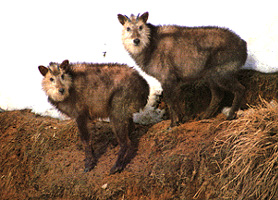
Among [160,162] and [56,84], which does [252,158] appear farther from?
[56,84]

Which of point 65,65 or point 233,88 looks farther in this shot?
point 233,88

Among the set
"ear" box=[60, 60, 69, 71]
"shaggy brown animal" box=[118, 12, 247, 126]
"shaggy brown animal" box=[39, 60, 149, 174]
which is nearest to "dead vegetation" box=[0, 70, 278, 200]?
"shaggy brown animal" box=[39, 60, 149, 174]

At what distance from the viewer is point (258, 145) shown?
16.5 feet

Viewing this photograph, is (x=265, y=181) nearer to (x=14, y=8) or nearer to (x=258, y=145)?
(x=258, y=145)

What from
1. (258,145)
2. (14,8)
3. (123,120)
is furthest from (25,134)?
(258,145)

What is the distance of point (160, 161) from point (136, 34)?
198 cm

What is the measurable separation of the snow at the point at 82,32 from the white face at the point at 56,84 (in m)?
1.67

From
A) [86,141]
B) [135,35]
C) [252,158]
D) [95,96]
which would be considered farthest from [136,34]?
[252,158]

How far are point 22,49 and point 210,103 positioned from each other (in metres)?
4.40

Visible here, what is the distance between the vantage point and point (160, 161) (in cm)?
550

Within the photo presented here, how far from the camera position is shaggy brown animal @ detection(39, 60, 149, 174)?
5.68 m

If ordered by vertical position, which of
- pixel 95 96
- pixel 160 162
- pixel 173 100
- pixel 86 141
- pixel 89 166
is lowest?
pixel 89 166

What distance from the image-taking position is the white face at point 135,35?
587cm

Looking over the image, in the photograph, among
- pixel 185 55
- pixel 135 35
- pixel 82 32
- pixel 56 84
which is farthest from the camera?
pixel 82 32
